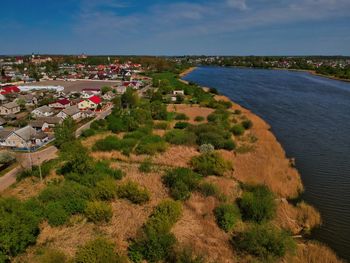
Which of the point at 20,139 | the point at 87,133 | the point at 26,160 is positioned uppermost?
the point at 87,133

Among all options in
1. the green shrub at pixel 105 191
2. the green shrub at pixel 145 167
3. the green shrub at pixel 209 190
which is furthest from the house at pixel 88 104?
the green shrub at pixel 209 190

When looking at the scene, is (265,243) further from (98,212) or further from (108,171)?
(108,171)

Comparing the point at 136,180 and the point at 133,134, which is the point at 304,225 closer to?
the point at 136,180

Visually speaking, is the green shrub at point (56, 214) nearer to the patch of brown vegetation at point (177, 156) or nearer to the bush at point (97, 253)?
the bush at point (97, 253)

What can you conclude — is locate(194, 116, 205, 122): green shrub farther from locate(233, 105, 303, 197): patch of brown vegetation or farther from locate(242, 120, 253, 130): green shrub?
locate(233, 105, 303, 197): patch of brown vegetation

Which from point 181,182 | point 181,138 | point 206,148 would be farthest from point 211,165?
point 181,138
